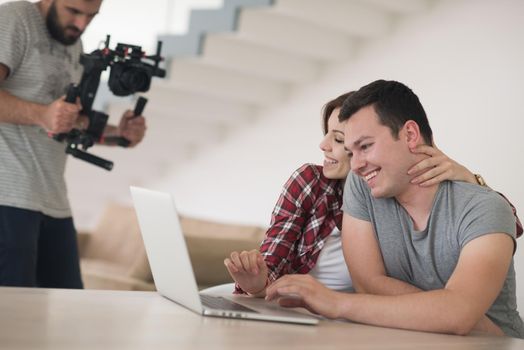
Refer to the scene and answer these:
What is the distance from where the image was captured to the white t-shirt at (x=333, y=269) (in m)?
2.30

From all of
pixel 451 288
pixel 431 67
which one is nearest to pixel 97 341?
pixel 451 288

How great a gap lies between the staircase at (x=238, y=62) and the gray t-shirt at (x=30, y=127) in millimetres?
1825

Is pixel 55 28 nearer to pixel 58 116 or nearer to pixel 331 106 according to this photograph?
pixel 58 116

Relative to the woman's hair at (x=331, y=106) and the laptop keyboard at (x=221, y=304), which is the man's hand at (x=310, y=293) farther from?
the woman's hair at (x=331, y=106)

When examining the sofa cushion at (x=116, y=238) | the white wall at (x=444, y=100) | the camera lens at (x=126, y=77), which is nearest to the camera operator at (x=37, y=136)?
the camera lens at (x=126, y=77)

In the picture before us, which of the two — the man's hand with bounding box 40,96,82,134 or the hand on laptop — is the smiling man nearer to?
the hand on laptop

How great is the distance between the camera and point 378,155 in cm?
196

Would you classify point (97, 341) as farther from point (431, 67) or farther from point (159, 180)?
point (159, 180)

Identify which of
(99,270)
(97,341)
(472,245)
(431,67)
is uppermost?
(431,67)

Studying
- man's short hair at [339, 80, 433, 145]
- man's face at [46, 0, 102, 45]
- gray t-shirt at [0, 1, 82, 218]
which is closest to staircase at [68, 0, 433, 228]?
man's face at [46, 0, 102, 45]

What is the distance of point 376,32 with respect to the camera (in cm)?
487

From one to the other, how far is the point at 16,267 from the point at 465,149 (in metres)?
2.38

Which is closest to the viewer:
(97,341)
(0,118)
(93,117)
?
(97,341)

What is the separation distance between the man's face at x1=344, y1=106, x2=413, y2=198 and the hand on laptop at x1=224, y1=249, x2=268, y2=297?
302 mm
